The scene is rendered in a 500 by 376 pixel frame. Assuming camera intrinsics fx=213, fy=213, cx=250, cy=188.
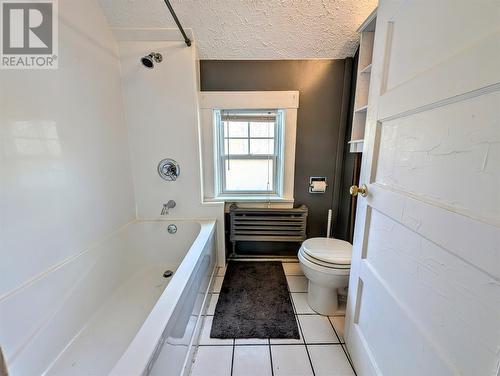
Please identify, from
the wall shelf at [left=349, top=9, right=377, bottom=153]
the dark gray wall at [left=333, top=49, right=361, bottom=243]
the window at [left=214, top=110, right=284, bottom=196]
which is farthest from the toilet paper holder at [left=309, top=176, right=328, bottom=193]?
the wall shelf at [left=349, top=9, right=377, bottom=153]

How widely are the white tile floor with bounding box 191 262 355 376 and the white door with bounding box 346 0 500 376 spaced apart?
0.74 feet

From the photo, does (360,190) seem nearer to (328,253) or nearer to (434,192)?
(434,192)

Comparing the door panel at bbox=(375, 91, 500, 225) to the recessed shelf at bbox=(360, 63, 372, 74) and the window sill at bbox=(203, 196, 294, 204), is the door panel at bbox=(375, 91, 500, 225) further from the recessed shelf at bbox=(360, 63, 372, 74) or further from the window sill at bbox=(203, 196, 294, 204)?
the window sill at bbox=(203, 196, 294, 204)

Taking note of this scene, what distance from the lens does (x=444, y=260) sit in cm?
61

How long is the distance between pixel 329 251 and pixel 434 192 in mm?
965

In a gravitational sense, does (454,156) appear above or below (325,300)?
above

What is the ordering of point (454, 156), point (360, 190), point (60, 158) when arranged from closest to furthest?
point (454, 156)
point (360, 190)
point (60, 158)

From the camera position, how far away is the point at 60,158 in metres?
1.20

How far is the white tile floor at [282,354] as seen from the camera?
1.16 m

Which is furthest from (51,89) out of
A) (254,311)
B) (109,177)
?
(254,311)

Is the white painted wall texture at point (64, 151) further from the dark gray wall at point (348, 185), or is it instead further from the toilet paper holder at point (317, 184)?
the dark gray wall at point (348, 185)

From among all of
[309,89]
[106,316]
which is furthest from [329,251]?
[106,316]

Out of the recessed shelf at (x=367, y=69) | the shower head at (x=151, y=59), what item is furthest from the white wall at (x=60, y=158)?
the recessed shelf at (x=367, y=69)

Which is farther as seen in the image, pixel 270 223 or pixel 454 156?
pixel 270 223
